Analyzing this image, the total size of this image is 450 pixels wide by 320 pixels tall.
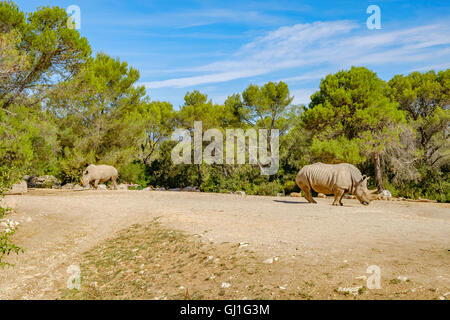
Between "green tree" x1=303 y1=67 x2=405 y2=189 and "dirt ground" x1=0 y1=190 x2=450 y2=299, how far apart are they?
9.34 metres

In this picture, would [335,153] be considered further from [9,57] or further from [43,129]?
[9,57]

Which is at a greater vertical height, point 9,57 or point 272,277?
point 9,57

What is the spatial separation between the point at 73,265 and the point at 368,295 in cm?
778

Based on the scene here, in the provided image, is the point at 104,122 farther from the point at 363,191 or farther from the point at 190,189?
the point at 363,191

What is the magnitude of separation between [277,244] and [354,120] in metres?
20.4

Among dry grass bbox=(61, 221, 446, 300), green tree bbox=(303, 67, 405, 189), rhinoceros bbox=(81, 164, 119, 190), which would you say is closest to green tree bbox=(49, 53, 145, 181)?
rhinoceros bbox=(81, 164, 119, 190)

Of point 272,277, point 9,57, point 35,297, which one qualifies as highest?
point 9,57

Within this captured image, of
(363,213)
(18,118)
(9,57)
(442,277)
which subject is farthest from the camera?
(18,118)

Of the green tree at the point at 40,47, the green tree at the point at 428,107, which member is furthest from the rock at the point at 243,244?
the green tree at the point at 428,107

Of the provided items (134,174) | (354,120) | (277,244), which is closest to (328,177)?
(277,244)

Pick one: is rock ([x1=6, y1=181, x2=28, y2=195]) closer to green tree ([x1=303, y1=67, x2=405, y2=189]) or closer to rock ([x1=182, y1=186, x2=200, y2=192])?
rock ([x1=182, y1=186, x2=200, y2=192])

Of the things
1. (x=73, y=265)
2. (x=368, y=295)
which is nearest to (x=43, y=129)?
(x=73, y=265)

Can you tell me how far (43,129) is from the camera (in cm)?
2080

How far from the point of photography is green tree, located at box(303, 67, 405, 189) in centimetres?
2580
